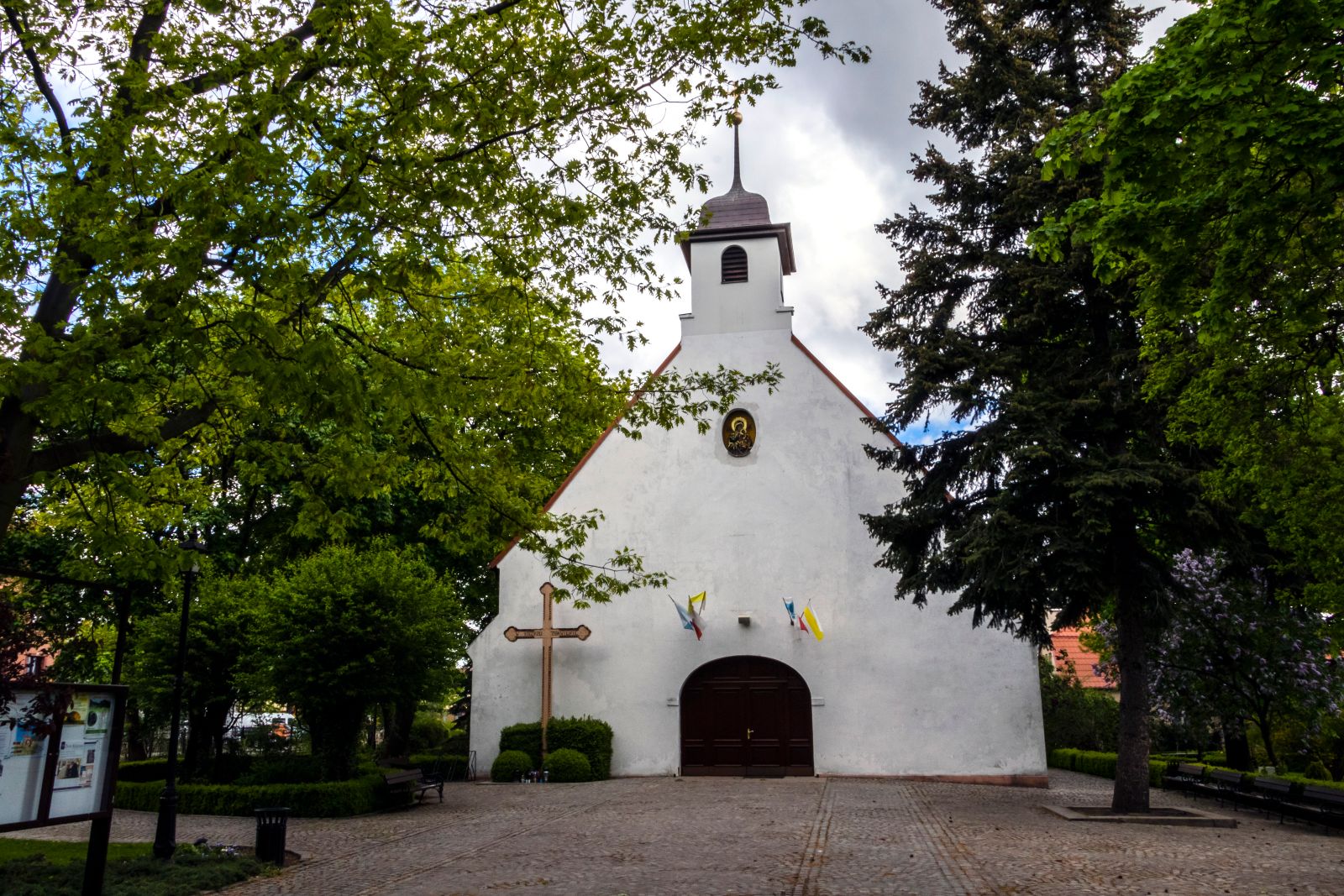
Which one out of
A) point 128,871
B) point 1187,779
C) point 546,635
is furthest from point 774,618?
point 128,871

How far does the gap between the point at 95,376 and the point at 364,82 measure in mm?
3429

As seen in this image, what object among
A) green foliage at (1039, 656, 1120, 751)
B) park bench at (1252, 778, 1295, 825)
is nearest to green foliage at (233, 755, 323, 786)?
park bench at (1252, 778, 1295, 825)

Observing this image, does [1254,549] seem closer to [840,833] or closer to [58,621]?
[840,833]

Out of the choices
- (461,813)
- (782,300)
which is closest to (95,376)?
(461,813)

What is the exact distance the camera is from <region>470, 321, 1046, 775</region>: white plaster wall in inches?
838

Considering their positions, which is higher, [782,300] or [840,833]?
[782,300]

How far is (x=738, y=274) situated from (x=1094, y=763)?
1543 centimetres

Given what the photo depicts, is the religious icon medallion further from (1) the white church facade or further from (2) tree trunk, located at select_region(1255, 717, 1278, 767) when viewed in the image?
(2) tree trunk, located at select_region(1255, 717, 1278, 767)

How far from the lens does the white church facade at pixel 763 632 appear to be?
21344 mm

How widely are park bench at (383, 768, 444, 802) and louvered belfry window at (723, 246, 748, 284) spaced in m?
14.2

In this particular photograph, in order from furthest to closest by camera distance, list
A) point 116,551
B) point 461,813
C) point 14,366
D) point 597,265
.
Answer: point 461,813, point 597,265, point 116,551, point 14,366

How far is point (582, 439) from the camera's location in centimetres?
1175

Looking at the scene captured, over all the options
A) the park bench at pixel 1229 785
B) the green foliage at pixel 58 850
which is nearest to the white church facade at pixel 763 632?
the park bench at pixel 1229 785

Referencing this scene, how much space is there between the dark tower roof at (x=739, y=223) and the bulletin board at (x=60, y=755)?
18.9m
